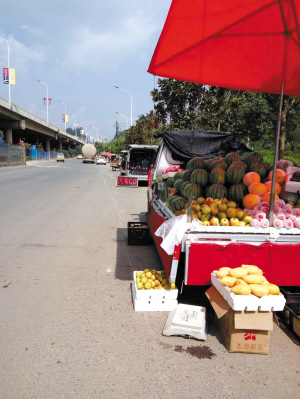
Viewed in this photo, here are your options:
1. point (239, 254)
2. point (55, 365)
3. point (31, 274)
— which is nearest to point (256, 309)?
point (239, 254)

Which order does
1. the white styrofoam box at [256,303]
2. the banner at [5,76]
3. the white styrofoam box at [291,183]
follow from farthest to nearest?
the banner at [5,76] < the white styrofoam box at [291,183] < the white styrofoam box at [256,303]

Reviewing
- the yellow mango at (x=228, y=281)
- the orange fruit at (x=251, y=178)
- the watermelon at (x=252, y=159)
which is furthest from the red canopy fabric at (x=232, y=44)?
the yellow mango at (x=228, y=281)

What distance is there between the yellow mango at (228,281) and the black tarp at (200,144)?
5458 millimetres

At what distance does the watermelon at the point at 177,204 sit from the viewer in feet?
16.1

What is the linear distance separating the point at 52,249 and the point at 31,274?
133cm

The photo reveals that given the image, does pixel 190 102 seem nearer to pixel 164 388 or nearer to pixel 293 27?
pixel 293 27

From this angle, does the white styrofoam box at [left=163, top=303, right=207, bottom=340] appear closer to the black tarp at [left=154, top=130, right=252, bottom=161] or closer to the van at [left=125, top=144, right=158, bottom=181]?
the black tarp at [left=154, top=130, right=252, bottom=161]

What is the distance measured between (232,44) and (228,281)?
3368 millimetres

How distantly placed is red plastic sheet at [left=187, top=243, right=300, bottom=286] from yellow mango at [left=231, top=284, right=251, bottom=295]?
2.01ft

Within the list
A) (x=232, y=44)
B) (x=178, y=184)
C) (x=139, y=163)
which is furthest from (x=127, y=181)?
(x=232, y=44)

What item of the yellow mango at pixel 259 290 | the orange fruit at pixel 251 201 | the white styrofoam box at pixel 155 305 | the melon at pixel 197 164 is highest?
the melon at pixel 197 164

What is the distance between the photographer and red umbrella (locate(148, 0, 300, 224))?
404cm

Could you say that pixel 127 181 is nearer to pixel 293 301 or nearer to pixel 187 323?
pixel 293 301

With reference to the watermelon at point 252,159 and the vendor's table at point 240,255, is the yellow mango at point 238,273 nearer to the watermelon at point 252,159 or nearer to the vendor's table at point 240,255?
the vendor's table at point 240,255
